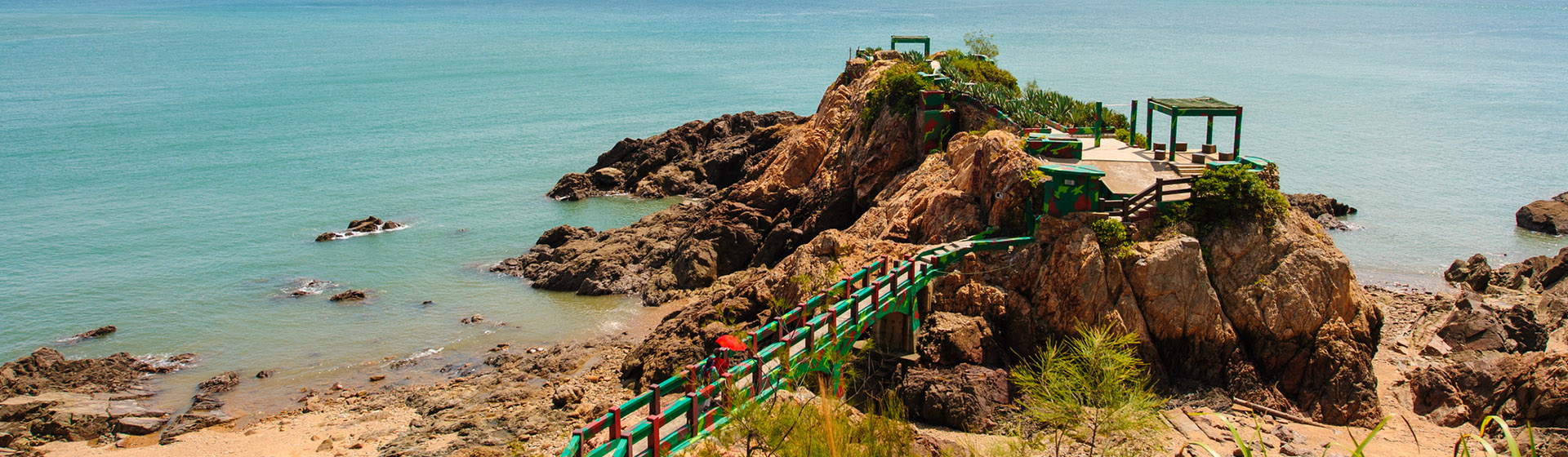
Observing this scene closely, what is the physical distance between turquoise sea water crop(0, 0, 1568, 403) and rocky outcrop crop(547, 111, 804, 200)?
161cm

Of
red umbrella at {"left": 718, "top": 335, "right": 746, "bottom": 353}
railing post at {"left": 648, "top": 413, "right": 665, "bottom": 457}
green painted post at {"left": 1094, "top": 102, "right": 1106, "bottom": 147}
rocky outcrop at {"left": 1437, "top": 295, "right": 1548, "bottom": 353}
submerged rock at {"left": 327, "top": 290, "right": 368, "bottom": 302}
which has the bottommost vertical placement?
submerged rock at {"left": 327, "top": 290, "right": 368, "bottom": 302}

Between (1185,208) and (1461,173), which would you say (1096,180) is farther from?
(1461,173)

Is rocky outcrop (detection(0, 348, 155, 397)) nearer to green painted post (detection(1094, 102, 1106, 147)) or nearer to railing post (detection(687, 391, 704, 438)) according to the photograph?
railing post (detection(687, 391, 704, 438))

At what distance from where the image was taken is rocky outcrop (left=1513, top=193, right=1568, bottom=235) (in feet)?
125

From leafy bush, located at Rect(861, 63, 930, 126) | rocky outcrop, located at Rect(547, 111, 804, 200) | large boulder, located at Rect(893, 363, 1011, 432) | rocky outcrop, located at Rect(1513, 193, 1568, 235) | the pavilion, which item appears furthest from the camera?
rocky outcrop, located at Rect(547, 111, 804, 200)

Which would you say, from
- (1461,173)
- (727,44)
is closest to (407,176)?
(1461,173)

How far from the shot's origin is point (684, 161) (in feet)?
158

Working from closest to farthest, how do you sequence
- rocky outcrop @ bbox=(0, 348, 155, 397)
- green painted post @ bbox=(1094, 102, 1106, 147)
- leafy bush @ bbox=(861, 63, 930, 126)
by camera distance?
green painted post @ bbox=(1094, 102, 1106, 147)
rocky outcrop @ bbox=(0, 348, 155, 397)
leafy bush @ bbox=(861, 63, 930, 126)

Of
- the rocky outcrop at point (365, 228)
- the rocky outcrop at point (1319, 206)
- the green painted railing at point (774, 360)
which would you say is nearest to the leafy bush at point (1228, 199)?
the green painted railing at point (774, 360)

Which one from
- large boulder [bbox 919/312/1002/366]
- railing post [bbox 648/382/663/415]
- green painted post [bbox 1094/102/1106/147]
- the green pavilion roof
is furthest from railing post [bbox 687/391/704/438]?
green painted post [bbox 1094/102/1106/147]

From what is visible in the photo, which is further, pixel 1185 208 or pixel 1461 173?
pixel 1461 173

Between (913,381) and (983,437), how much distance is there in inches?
69.3

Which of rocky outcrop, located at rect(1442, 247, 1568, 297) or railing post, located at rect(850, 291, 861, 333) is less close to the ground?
railing post, located at rect(850, 291, 861, 333)

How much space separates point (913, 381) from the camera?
18.8 m
